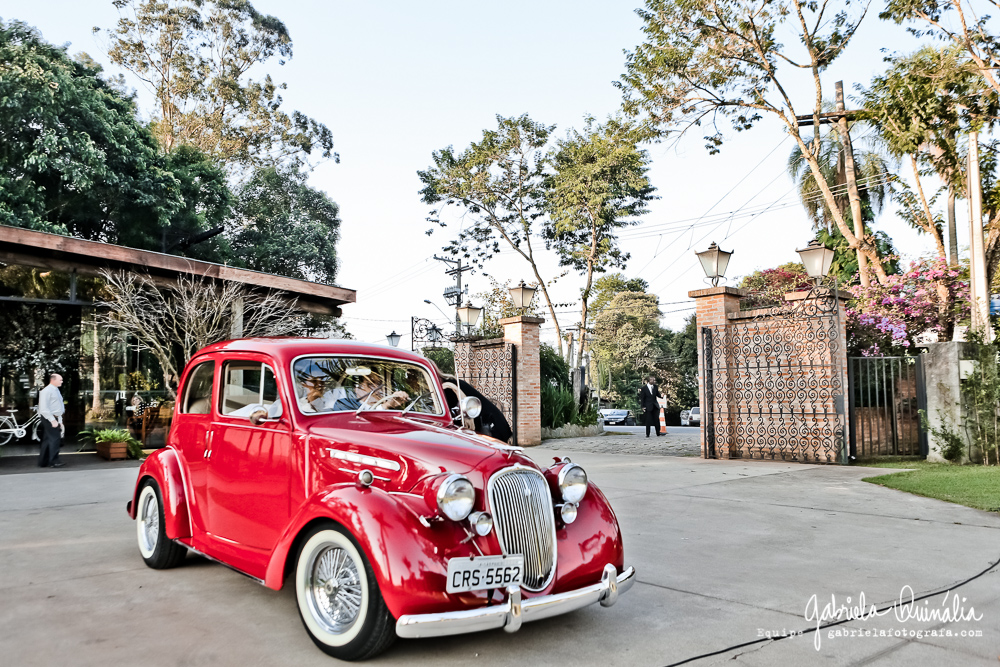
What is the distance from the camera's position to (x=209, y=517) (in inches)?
172

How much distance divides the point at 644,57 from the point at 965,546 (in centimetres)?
1331

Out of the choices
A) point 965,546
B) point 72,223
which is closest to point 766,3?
point 965,546

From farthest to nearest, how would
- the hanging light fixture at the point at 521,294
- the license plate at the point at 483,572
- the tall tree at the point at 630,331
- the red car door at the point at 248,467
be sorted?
the tall tree at the point at 630,331 < the hanging light fixture at the point at 521,294 < the red car door at the point at 248,467 < the license plate at the point at 483,572

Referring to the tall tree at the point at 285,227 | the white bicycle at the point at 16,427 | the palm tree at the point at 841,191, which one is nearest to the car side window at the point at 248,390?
the white bicycle at the point at 16,427

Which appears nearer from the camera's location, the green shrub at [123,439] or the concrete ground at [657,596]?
the concrete ground at [657,596]

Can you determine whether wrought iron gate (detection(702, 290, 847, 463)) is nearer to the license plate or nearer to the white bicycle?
the license plate

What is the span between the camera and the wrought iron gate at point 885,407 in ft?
37.6

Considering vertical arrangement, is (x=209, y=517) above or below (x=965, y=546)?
above

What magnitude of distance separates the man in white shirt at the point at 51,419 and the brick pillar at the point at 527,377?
8926mm

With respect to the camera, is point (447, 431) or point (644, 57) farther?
point (644, 57)

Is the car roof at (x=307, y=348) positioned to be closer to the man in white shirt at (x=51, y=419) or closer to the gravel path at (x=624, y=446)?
the man in white shirt at (x=51, y=419)

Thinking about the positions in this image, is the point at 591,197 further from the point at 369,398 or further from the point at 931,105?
the point at 369,398

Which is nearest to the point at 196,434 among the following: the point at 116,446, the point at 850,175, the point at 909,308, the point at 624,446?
the point at 116,446

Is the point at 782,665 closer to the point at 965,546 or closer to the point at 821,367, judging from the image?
the point at 965,546
